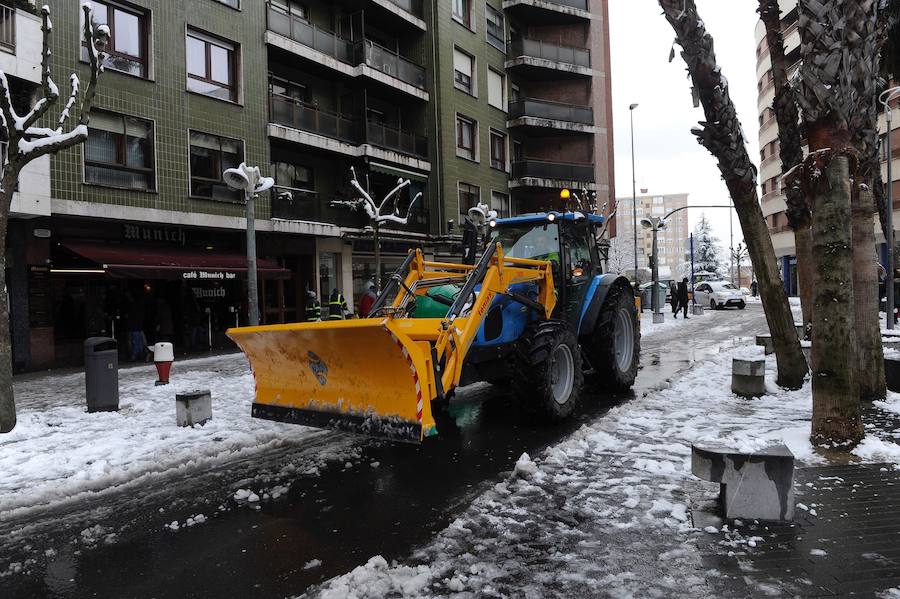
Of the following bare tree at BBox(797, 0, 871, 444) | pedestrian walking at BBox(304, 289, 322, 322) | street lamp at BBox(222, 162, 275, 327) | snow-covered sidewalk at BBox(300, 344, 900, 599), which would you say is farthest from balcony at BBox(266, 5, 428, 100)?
snow-covered sidewalk at BBox(300, 344, 900, 599)

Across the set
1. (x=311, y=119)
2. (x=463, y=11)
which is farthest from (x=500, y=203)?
(x=311, y=119)

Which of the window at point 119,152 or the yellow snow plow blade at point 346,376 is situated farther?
the window at point 119,152

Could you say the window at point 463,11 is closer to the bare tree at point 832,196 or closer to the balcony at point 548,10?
the balcony at point 548,10

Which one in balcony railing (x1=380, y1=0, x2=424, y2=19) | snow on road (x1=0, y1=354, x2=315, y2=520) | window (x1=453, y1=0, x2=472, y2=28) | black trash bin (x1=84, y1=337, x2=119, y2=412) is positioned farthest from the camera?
window (x1=453, y1=0, x2=472, y2=28)

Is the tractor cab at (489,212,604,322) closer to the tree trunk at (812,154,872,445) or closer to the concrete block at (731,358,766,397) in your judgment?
the concrete block at (731,358,766,397)

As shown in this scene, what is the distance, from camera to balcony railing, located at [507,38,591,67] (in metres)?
31.1

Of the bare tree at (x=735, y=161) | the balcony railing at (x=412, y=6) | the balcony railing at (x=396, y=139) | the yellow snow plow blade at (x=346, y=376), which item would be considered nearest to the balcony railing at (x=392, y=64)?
the balcony railing at (x=396, y=139)

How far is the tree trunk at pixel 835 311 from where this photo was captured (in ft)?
17.5

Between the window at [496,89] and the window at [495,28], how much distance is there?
1441 millimetres

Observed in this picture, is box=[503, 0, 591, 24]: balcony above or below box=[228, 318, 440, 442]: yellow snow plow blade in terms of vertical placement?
above

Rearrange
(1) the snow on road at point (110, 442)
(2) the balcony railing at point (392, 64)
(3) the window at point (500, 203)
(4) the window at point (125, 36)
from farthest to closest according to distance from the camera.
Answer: (3) the window at point (500, 203)
(2) the balcony railing at point (392, 64)
(4) the window at point (125, 36)
(1) the snow on road at point (110, 442)

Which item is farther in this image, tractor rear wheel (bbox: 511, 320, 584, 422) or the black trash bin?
the black trash bin

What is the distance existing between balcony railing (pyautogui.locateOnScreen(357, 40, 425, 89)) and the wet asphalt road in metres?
19.0

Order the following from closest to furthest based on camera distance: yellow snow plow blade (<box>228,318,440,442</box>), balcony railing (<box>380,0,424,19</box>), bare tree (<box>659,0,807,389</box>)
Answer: yellow snow plow blade (<box>228,318,440,442</box>) → bare tree (<box>659,0,807,389</box>) → balcony railing (<box>380,0,424,19</box>)
